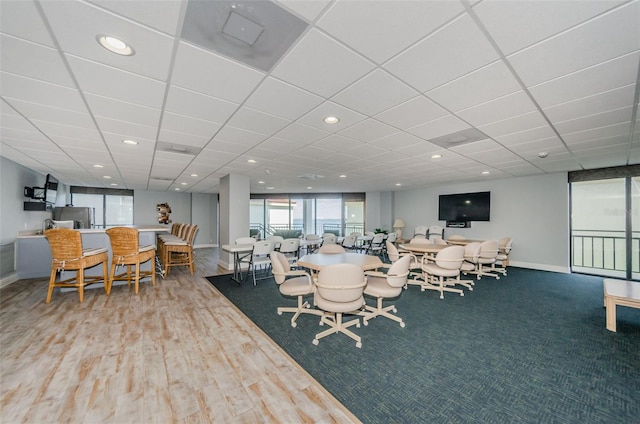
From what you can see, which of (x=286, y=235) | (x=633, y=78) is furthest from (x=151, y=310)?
(x=286, y=235)

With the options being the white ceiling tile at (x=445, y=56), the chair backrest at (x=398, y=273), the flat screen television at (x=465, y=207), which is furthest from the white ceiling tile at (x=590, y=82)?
the flat screen television at (x=465, y=207)

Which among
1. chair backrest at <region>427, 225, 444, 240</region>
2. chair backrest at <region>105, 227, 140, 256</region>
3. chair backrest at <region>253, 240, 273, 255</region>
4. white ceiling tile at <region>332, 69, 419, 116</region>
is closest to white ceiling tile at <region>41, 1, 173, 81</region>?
white ceiling tile at <region>332, 69, 419, 116</region>

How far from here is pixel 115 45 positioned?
66.6 inches

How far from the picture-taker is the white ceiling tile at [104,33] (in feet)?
4.65

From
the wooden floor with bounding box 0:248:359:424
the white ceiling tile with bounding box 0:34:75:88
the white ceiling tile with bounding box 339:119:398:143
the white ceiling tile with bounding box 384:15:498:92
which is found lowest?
the wooden floor with bounding box 0:248:359:424

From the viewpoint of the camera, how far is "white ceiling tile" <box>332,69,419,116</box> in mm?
2117

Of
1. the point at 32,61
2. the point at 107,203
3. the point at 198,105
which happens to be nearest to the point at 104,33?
the point at 32,61

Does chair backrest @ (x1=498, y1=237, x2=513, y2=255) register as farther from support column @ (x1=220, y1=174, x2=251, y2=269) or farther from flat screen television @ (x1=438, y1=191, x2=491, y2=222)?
support column @ (x1=220, y1=174, x2=251, y2=269)

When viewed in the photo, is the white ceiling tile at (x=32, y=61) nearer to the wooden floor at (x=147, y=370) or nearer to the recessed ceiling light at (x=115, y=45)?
the recessed ceiling light at (x=115, y=45)

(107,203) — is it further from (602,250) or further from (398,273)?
(602,250)

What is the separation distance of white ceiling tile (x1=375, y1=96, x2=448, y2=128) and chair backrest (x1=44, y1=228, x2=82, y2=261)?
464 centimetres

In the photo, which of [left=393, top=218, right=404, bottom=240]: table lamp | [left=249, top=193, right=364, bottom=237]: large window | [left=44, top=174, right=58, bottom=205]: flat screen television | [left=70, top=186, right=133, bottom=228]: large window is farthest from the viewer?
[left=249, top=193, right=364, bottom=237]: large window

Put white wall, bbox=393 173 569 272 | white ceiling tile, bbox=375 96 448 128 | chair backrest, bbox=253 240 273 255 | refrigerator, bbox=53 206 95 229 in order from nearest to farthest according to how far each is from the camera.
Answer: white ceiling tile, bbox=375 96 448 128, chair backrest, bbox=253 240 273 255, white wall, bbox=393 173 569 272, refrigerator, bbox=53 206 95 229

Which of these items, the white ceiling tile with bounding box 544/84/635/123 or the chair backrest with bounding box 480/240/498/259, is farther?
the chair backrest with bounding box 480/240/498/259
